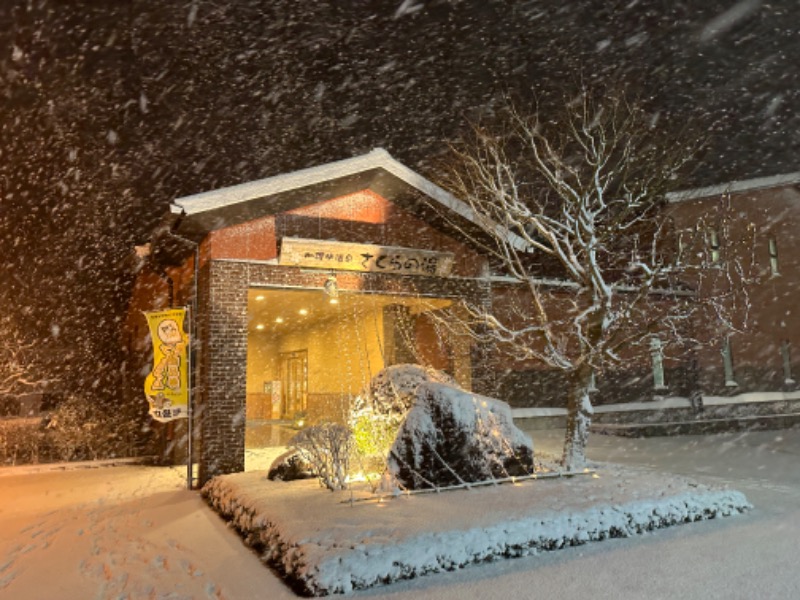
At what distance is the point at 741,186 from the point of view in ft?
69.6

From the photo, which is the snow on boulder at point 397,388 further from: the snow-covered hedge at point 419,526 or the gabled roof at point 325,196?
the gabled roof at point 325,196

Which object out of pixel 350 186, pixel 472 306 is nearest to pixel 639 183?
pixel 472 306

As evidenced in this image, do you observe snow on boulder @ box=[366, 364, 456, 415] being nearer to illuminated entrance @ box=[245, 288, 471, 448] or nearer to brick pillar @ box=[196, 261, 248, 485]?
illuminated entrance @ box=[245, 288, 471, 448]

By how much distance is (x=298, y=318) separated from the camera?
19.6m

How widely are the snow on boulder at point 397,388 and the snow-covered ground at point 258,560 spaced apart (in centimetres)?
191

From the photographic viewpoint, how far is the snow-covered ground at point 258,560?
5363mm

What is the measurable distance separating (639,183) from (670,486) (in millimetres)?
6694

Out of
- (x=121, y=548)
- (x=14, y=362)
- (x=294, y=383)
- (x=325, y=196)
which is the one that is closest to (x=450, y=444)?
(x=121, y=548)

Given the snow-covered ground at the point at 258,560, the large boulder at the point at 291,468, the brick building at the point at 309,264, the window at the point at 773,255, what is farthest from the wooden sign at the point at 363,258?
the window at the point at 773,255

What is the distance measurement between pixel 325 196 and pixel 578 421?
6669 mm

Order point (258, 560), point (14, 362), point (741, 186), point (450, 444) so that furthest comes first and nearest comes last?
point (14, 362)
point (741, 186)
point (450, 444)
point (258, 560)

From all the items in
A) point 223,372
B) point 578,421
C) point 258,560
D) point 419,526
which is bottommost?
point 258,560

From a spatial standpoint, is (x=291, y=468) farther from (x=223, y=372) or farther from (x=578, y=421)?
(x=578, y=421)

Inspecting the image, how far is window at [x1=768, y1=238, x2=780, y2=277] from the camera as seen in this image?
2092 cm
